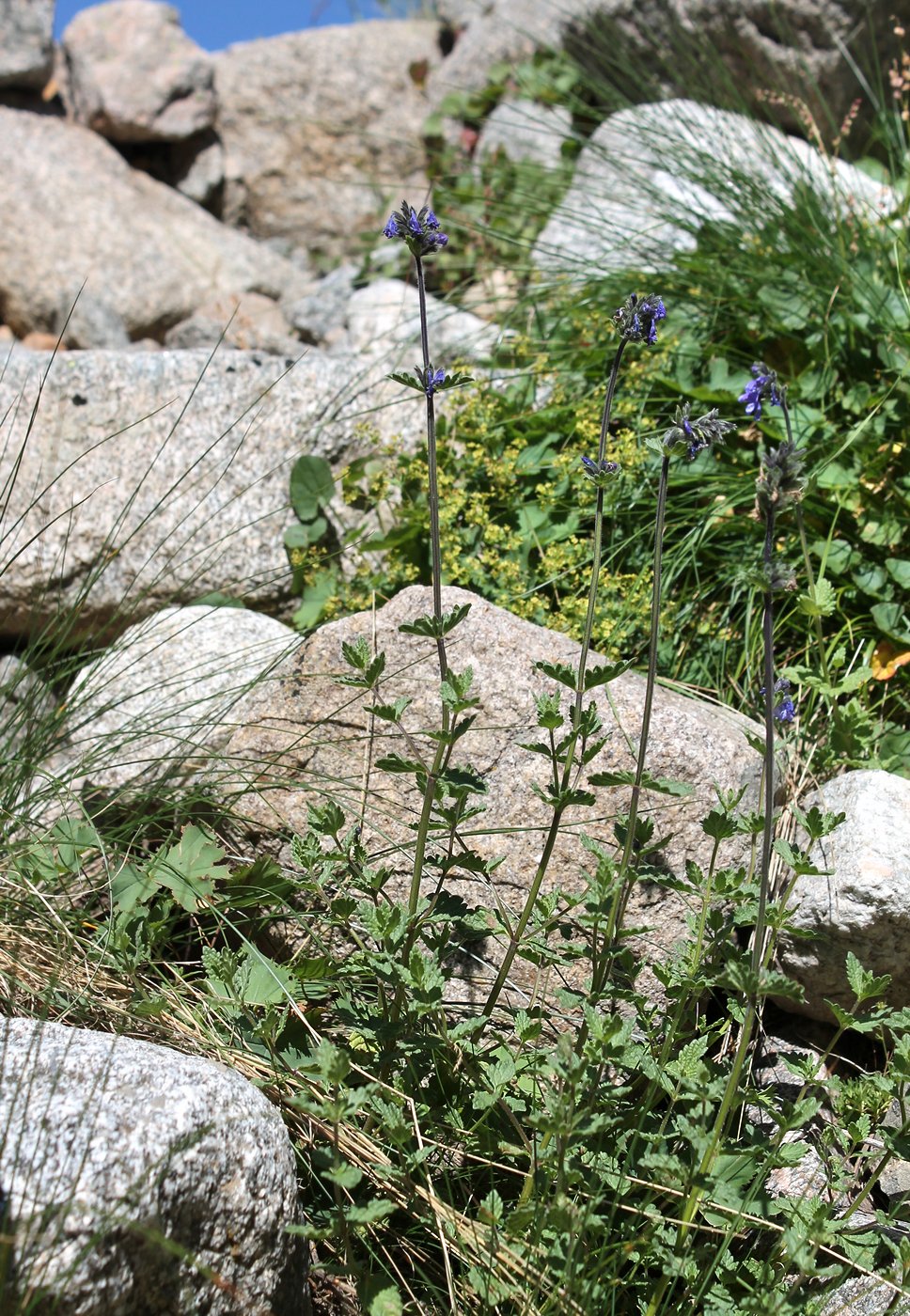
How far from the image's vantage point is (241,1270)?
1.66 m

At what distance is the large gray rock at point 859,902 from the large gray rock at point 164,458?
183 centimetres

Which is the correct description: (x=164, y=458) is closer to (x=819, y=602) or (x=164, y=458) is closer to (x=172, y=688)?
(x=172, y=688)

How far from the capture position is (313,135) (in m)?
6.89

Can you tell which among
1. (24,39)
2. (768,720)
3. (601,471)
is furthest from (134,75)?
(768,720)

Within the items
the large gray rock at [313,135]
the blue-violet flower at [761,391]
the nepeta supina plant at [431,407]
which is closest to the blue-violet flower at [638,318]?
the nepeta supina plant at [431,407]

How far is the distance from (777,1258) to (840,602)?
191 centimetres

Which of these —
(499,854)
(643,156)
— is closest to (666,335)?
(643,156)

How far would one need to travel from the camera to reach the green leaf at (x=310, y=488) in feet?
11.6

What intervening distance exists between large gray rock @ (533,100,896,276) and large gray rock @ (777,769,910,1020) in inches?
85.0

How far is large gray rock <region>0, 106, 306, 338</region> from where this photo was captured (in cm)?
566

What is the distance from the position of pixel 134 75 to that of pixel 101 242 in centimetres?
124

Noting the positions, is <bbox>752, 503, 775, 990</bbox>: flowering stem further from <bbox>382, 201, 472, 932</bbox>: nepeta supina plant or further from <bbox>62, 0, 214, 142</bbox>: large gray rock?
<bbox>62, 0, 214, 142</bbox>: large gray rock

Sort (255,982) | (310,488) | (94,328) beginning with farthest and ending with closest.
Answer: (94,328) → (310,488) → (255,982)

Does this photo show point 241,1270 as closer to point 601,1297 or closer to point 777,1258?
point 601,1297
